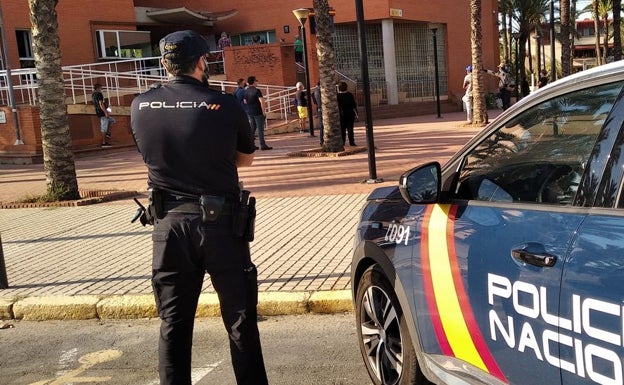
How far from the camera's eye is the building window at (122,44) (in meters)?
29.0

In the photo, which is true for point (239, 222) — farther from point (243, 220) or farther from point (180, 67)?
point (180, 67)

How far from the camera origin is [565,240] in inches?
88.2

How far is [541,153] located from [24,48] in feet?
88.6

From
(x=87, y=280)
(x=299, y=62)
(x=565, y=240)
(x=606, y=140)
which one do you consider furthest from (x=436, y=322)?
(x=299, y=62)

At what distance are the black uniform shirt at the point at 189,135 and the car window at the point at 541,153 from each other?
A: 1.16 meters

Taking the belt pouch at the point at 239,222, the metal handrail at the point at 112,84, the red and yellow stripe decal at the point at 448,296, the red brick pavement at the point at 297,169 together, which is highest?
the metal handrail at the point at 112,84

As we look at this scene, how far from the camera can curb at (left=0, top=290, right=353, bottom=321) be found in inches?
213

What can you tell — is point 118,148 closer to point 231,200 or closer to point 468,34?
point 231,200

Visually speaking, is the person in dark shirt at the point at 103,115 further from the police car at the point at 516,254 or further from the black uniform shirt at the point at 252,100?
the police car at the point at 516,254

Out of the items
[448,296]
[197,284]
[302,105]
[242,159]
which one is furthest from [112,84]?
[448,296]

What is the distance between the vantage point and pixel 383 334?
3.60m

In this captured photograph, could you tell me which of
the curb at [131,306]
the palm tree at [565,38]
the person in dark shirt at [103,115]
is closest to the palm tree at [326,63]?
the person in dark shirt at [103,115]

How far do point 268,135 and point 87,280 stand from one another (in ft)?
56.4

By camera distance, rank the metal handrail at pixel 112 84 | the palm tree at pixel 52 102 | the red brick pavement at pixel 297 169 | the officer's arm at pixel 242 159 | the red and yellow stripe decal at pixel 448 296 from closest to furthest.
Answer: the red and yellow stripe decal at pixel 448 296 < the officer's arm at pixel 242 159 < the palm tree at pixel 52 102 < the red brick pavement at pixel 297 169 < the metal handrail at pixel 112 84
